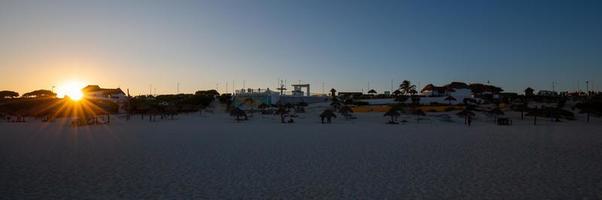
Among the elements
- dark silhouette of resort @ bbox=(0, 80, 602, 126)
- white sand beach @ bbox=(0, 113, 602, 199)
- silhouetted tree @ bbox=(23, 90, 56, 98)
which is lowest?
white sand beach @ bbox=(0, 113, 602, 199)

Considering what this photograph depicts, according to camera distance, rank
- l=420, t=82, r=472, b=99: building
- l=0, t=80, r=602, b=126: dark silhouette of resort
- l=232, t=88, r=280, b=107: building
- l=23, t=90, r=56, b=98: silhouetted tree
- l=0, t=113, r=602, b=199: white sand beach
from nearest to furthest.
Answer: l=0, t=113, r=602, b=199: white sand beach < l=0, t=80, r=602, b=126: dark silhouette of resort < l=23, t=90, r=56, b=98: silhouetted tree < l=232, t=88, r=280, b=107: building < l=420, t=82, r=472, b=99: building

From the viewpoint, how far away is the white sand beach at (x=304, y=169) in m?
6.80

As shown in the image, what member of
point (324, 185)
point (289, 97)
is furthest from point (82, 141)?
point (289, 97)

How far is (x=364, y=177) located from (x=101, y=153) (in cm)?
760

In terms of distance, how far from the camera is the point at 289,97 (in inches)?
1905

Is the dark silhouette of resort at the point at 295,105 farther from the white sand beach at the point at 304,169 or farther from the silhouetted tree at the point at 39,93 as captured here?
the white sand beach at the point at 304,169

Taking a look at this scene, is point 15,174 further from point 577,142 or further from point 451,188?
point 577,142

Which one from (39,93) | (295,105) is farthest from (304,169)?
(39,93)

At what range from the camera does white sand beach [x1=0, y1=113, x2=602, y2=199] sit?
6805 mm

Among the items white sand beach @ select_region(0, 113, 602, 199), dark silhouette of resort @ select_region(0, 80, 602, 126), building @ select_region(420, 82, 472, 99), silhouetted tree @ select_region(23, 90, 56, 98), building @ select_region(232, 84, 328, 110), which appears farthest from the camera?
building @ select_region(420, 82, 472, 99)

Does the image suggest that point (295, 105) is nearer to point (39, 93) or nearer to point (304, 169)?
point (39, 93)

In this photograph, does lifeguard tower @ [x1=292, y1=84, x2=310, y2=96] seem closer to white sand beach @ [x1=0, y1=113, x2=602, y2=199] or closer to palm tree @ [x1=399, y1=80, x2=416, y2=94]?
palm tree @ [x1=399, y1=80, x2=416, y2=94]

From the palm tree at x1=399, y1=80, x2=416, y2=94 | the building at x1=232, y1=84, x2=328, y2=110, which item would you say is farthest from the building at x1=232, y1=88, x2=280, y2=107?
the palm tree at x1=399, y1=80, x2=416, y2=94

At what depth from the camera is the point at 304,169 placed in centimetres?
880
